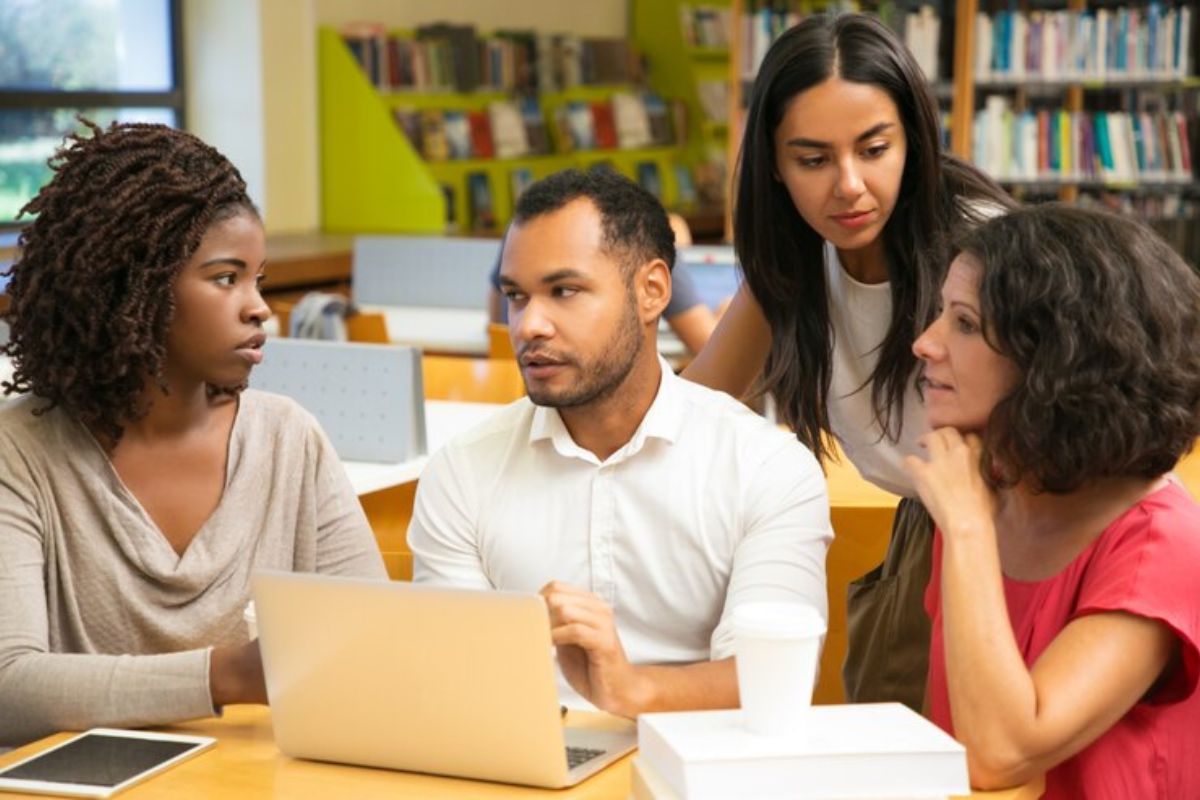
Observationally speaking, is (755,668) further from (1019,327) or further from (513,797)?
(1019,327)

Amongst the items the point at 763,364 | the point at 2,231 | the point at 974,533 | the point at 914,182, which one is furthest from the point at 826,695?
the point at 2,231

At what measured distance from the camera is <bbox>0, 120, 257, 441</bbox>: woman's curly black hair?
1.96m

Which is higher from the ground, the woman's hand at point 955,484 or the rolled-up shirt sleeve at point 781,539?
the woman's hand at point 955,484

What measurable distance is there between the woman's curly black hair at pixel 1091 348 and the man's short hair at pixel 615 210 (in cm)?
46

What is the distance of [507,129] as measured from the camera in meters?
8.65

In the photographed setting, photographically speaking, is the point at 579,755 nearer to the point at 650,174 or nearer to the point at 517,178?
the point at 517,178

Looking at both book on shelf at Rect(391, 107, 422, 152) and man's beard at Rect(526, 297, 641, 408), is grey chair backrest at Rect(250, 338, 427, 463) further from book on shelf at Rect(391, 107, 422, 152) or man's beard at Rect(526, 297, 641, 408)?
book on shelf at Rect(391, 107, 422, 152)

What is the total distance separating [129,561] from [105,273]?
33 centimetres

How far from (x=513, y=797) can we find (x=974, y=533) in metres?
0.50

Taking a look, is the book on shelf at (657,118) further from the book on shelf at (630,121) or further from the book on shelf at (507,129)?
the book on shelf at (507,129)

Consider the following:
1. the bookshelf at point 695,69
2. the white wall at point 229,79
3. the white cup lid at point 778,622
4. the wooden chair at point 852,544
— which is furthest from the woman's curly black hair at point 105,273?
the bookshelf at point 695,69

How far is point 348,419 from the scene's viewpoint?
130 inches

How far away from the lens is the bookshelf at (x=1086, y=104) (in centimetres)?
702

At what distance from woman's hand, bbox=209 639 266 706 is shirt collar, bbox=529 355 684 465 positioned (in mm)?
412
